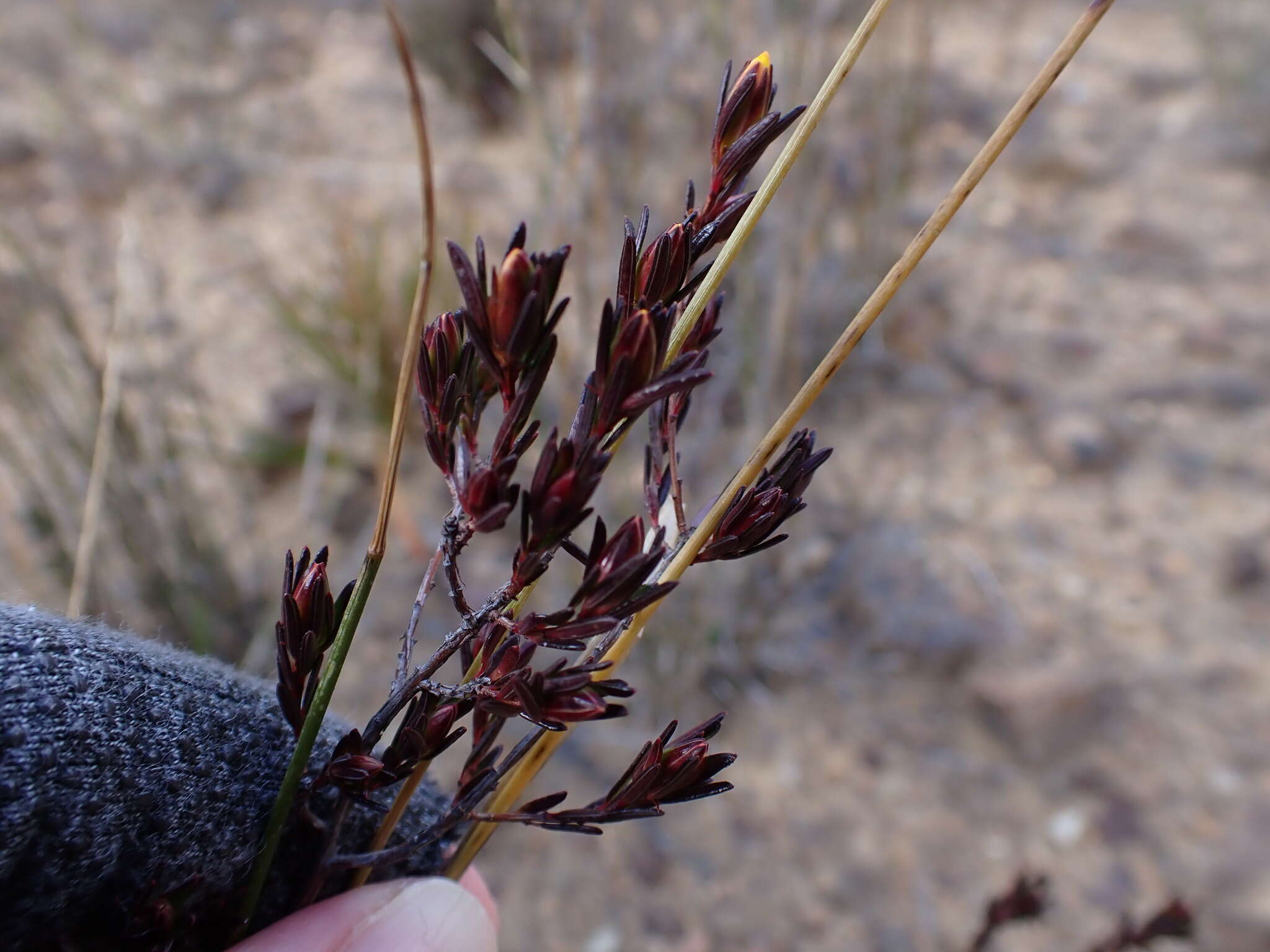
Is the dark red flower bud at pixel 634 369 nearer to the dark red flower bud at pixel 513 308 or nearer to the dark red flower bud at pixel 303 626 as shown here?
the dark red flower bud at pixel 513 308

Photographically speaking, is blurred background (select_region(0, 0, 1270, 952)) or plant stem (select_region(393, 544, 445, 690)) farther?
blurred background (select_region(0, 0, 1270, 952))

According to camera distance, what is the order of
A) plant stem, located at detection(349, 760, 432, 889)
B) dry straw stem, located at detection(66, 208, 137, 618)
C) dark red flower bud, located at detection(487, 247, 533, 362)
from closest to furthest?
dark red flower bud, located at detection(487, 247, 533, 362) < plant stem, located at detection(349, 760, 432, 889) < dry straw stem, located at detection(66, 208, 137, 618)

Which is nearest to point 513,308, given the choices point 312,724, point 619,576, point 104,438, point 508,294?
point 508,294

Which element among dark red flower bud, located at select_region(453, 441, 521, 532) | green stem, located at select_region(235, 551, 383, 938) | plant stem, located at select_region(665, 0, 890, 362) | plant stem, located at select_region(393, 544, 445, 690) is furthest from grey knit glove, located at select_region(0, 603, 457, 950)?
plant stem, located at select_region(665, 0, 890, 362)

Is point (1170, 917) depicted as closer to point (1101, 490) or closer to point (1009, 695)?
point (1009, 695)

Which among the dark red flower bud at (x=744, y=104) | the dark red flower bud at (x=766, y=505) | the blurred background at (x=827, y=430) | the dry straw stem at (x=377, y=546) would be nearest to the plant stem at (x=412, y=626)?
the dry straw stem at (x=377, y=546)

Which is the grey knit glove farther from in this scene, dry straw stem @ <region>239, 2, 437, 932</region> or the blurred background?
the blurred background
